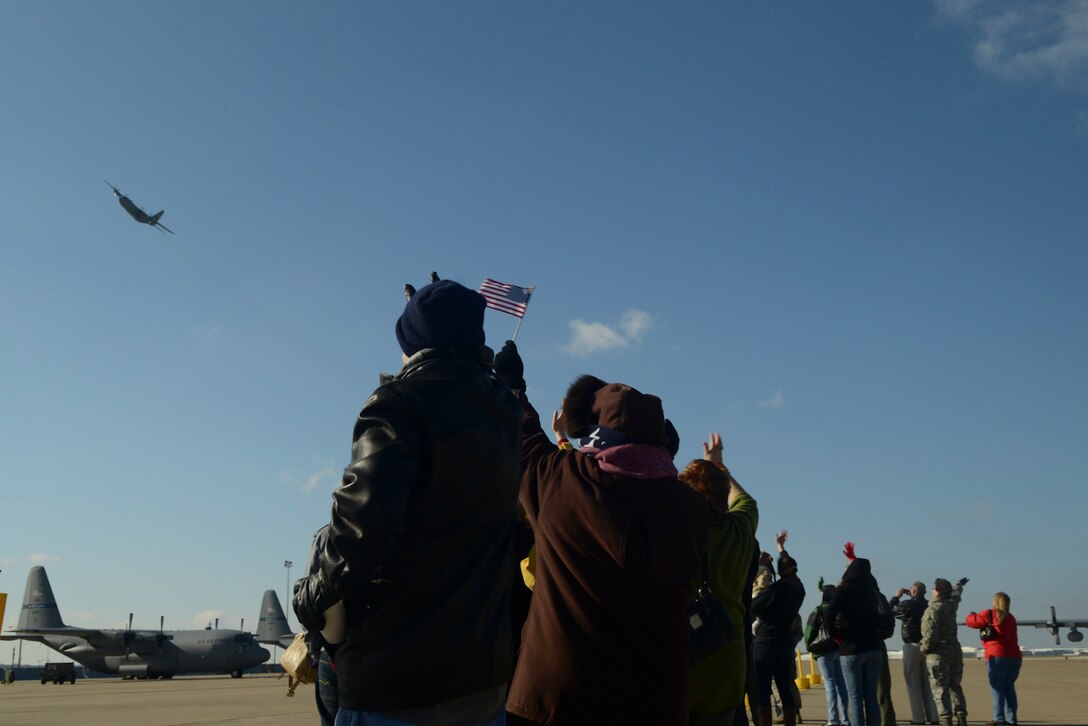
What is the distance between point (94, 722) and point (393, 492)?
476 inches

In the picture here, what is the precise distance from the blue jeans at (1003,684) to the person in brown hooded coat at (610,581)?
921 cm

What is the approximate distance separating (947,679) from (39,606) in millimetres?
65852

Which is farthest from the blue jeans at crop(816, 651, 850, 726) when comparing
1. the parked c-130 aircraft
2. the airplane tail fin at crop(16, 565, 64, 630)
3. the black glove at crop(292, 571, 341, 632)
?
the airplane tail fin at crop(16, 565, 64, 630)

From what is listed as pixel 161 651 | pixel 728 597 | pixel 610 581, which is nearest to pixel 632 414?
pixel 610 581

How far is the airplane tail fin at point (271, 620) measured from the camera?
2749 inches

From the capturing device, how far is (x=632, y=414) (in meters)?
3.28

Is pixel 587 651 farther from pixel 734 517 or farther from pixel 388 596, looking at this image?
pixel 734 517

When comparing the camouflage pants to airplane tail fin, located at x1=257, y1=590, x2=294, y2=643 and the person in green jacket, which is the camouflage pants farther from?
airplane tail fin, located at x1=257, y1=590, x2=294, y2=643

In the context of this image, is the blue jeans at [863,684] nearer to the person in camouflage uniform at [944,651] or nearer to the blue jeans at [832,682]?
the blue jeans at [832,682]

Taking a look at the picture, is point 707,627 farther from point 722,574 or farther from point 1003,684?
point 1003,684

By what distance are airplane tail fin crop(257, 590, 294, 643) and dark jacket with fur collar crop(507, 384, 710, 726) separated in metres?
71.5

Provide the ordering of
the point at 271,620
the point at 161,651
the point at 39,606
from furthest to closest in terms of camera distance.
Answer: the point at 271,620 → the point at 39,606 → the point at 161,651

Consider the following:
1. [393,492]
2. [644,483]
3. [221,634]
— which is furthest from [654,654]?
[221,634]

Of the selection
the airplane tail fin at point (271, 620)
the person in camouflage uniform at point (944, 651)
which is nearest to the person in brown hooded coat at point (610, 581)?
the person in camouflage uniform at point (944, 651)
